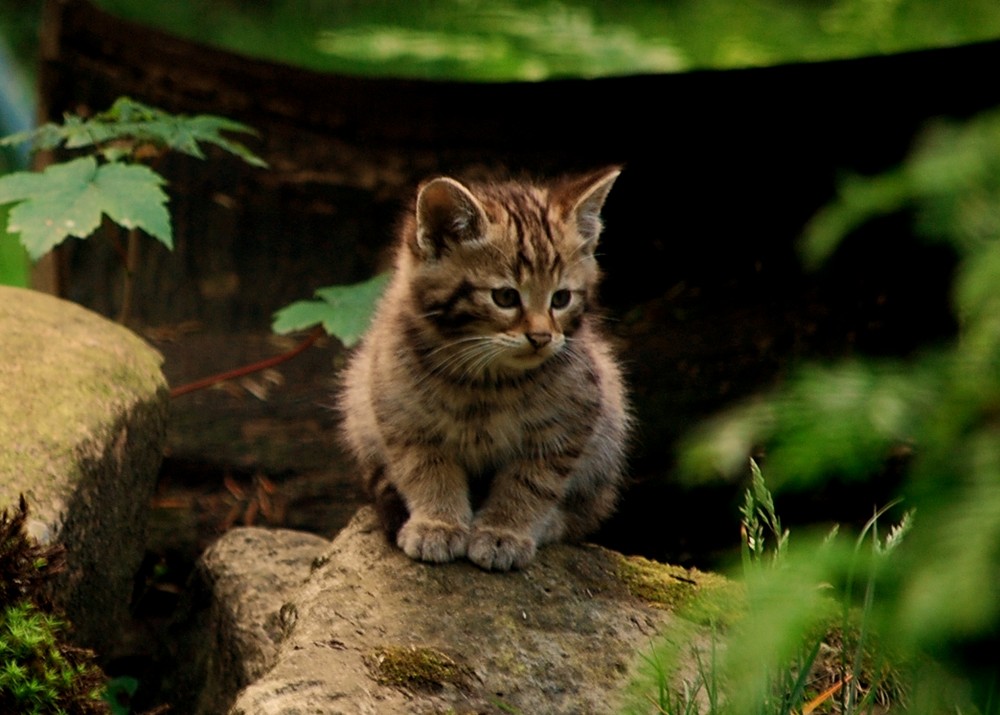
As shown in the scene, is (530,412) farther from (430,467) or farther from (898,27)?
(898,27)

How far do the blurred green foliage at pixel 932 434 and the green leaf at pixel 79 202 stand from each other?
11.6ft

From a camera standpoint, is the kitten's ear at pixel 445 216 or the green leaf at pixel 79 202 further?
the green leaf at pixel 79 202

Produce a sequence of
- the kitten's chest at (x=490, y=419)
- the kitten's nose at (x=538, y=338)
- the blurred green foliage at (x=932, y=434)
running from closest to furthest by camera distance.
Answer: the blurred green foliage at (x=932, y=434) < the kitten's nose at (x=538, y=338) < the kitten's chest at (x=490, y=419)

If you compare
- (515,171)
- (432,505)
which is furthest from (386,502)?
(515,171)

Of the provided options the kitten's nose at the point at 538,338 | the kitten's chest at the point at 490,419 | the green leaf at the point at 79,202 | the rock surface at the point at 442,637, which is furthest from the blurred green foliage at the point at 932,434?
the green leaf at the point at 79,202

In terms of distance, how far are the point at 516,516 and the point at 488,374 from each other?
48cm

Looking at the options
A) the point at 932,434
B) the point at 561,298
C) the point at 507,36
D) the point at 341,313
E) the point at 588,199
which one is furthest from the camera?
the point at 507,36

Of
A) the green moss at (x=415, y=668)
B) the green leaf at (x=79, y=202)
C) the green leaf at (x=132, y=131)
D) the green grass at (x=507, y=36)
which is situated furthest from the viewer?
the green leaf at (x=132, y=131)

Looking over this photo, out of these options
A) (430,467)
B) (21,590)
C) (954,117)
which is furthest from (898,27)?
(954,117)

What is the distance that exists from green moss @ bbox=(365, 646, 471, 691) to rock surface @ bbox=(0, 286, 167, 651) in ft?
3.44

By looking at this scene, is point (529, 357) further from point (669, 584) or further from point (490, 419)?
point (669, 584)

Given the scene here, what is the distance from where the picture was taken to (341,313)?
5.07 metres

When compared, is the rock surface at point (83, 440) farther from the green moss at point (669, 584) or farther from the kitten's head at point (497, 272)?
the green moss at point (669, 584)

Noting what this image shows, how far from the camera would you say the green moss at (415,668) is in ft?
9.91
